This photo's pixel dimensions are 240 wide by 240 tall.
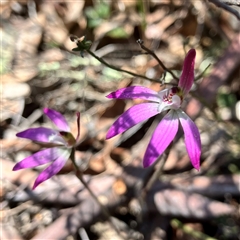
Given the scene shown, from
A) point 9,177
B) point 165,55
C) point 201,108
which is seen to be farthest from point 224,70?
point 9,177

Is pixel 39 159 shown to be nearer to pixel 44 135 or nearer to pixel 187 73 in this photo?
pixel 44 135

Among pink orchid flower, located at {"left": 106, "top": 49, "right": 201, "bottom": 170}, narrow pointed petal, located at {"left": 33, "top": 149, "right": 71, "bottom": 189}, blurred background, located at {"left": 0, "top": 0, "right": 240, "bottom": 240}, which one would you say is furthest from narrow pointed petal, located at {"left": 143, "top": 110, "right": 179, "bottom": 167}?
narrow pointed petal, located at {"left": 33, "top": 149, "right": 71, "bottom": 189}

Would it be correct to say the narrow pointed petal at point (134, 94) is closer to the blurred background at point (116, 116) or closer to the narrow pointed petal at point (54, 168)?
the blurred background at point (116, 116)

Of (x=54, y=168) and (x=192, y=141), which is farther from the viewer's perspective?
(x=54, y=168)

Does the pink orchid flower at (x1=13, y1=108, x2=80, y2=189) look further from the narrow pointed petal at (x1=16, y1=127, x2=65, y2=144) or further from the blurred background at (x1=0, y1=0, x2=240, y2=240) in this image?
the blurred background at (x1=0, y1=0, x2=240, y2=240)

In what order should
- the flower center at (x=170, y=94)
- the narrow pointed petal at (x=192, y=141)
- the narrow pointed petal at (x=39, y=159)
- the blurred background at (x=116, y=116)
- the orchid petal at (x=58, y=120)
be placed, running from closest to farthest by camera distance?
the narrow pointed petal at (x=192, y=141) → the flower center at (x=170, y=94) → the narrow pointed petal at (x=39, y=159) → the orchid petal at (x=58, y=120) → the blurred background at (x=116, y=116)

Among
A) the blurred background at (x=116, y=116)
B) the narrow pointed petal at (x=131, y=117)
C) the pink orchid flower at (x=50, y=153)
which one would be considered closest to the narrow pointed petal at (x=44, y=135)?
the pink orchid flower at (x=50, y=153)

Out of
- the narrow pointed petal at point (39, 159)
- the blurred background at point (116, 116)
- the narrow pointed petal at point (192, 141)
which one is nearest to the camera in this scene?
the narrow pointed petal at point (192, 141)

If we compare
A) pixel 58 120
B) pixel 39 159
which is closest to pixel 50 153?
pixel 39 159
